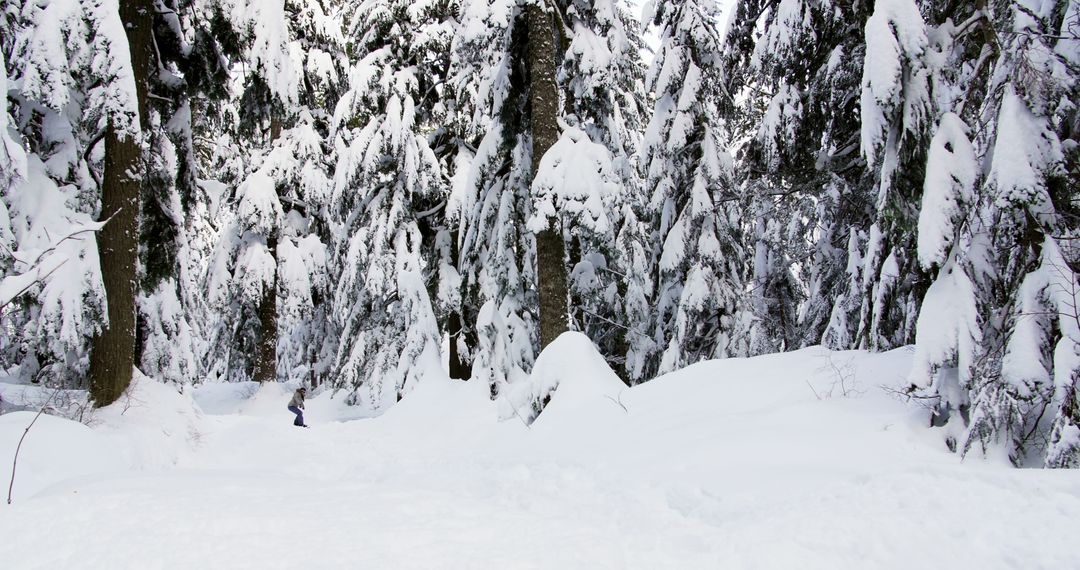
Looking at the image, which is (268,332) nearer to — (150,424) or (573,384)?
(150,424)

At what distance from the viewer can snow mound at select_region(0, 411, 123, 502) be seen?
5230 mm

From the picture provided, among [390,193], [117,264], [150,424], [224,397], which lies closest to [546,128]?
[117,264]

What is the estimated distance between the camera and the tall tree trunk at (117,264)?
311 inches

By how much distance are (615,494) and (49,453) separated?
5179 mm

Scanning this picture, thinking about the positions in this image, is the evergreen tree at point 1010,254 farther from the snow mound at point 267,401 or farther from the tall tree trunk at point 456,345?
the snow mound at point 267,401

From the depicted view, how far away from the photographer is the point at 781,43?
358 inches

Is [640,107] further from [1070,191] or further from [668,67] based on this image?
[1070,191]

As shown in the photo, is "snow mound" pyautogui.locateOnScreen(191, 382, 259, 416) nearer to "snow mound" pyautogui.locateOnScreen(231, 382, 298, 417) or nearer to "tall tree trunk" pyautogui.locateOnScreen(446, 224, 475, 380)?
"snow mound" pyautogui.locateOnScreen(231, 382, 298, 417)

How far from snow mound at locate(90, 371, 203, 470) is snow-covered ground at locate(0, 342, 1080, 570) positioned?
0.05 meters

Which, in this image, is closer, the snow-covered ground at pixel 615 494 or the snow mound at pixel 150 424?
the snow-covered ground at pixel 615 494

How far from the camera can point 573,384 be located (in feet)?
24.3

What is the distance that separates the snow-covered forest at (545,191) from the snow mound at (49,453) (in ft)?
3.98

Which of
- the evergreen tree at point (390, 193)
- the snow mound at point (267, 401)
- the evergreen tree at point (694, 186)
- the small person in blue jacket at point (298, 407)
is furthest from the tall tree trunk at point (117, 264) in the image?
the evergreen tree at point (694, 186)

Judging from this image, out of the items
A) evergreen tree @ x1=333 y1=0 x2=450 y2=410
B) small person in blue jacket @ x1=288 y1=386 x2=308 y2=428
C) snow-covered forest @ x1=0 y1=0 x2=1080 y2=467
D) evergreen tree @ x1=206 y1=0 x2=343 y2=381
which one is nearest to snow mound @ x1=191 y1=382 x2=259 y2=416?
evergreen tree @ x1=206 y1=0 x2=343 y2=381
